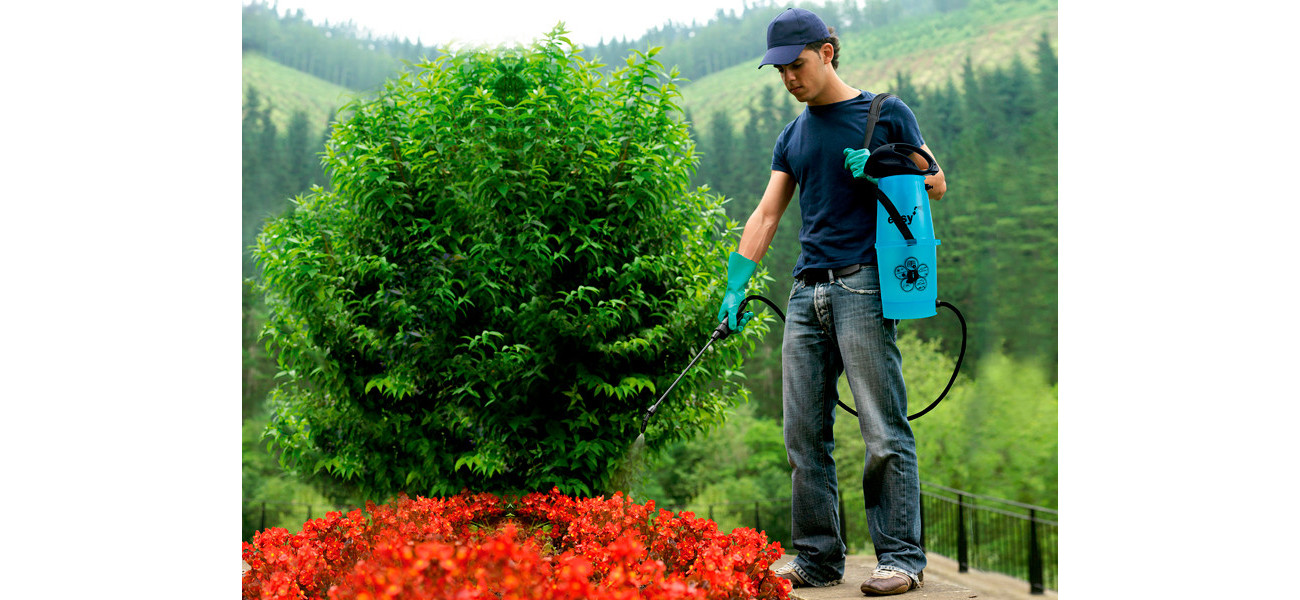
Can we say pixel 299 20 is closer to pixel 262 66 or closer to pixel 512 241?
pixel 262 66

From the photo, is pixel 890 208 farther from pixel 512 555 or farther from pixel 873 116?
pixel 512 555

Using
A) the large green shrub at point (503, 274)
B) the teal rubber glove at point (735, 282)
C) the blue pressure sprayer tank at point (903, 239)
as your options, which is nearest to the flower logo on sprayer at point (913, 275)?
the blue pressure sprayer tank at point (903, 239)

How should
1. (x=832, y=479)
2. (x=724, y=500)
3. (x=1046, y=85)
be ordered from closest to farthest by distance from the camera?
(x=832, y=479) → (x=1046, y=85) → (x=724, y=500)

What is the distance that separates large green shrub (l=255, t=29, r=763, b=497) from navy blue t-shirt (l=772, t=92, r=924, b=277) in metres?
1.00

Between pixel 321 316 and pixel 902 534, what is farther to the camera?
pixel 321 316

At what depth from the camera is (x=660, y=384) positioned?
3.84m

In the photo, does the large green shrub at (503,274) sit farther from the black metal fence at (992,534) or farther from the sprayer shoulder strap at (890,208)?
the black metal fence at (992,534)

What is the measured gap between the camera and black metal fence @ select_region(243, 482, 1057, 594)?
9906mm

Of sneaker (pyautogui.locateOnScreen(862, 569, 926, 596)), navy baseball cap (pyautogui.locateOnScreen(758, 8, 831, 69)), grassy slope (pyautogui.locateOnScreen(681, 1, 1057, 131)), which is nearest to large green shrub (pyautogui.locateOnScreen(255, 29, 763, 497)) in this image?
navy baseball cap (pyautogui.locateOnScreen(758, 8, 831, 69))

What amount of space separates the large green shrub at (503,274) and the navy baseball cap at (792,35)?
3.40 ft

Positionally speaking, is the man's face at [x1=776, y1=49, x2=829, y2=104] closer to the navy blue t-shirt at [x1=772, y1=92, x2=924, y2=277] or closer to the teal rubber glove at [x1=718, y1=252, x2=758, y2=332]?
the navy blue t-shirt at [x1=772, y1=92, x2=924, y2=277]

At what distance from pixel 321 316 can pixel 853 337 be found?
2.46 metres

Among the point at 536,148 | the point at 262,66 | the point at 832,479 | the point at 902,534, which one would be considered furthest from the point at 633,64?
the point at 262,66

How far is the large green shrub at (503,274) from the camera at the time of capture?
3.71 m
